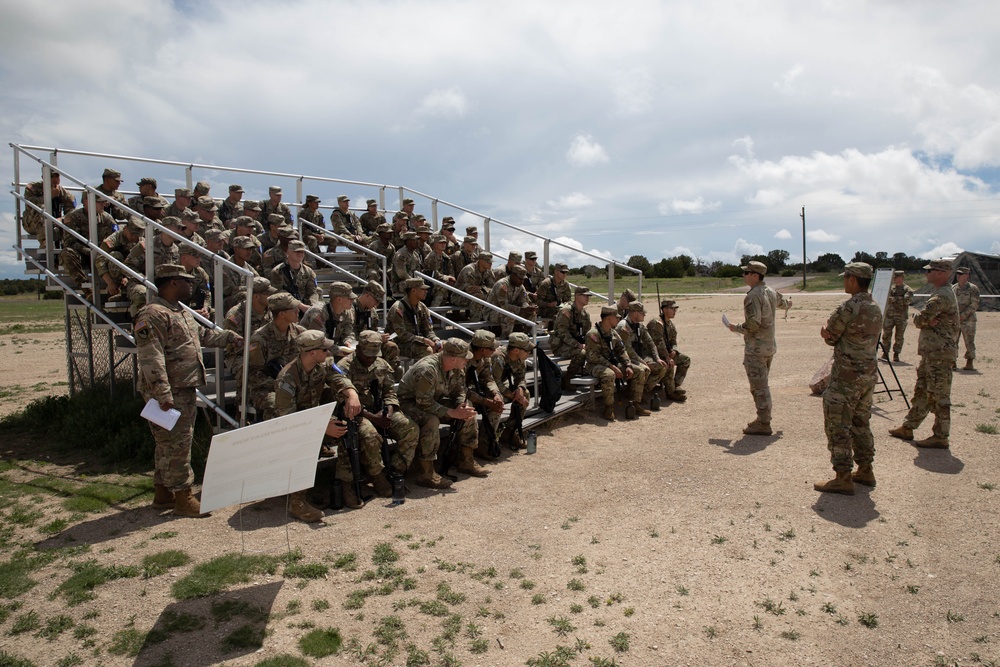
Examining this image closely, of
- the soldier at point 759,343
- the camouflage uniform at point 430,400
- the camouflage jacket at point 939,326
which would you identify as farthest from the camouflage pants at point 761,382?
the camouflage uniform at point 430,400

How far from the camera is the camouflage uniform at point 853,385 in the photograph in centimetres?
627

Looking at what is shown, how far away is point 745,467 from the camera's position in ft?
23.4

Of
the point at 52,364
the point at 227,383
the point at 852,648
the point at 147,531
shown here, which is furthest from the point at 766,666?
the point at 52,364

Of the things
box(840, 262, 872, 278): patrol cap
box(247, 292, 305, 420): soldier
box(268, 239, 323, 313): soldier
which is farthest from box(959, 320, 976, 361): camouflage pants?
box(247, 292, 305, 420): soldier

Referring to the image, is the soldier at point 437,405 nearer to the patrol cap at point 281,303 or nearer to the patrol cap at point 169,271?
the patrol cap at point 281,303

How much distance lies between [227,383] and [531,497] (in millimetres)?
3687

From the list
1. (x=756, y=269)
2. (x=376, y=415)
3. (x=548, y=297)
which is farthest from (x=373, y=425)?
(x=548, y=297)

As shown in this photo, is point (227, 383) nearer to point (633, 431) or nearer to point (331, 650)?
point (331, 650)

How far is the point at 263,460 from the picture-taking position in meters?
4.49

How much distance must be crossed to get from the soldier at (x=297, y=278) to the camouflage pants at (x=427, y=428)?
2.29m

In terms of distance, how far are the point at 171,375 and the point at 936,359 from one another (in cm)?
827

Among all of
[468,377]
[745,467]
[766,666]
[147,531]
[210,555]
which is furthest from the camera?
[468,377]

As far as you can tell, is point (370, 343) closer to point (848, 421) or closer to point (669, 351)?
point (848, 421)

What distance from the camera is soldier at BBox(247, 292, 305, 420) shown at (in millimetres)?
6456
